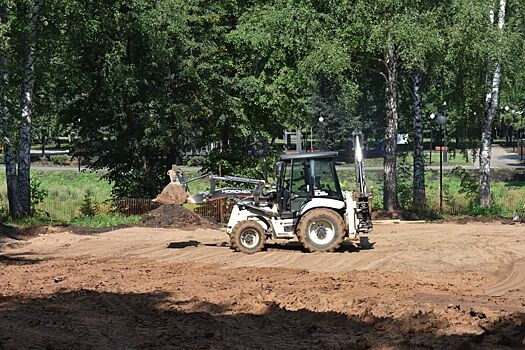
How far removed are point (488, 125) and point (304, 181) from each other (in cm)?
1368

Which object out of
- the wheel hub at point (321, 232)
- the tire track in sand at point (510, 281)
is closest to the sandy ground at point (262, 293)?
the tire track in sand at point (510, 281)

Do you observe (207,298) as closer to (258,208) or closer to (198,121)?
(258,208)

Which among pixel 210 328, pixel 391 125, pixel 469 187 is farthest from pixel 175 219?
pixel 210 328

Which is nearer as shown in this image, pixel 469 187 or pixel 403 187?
pixel 469 187

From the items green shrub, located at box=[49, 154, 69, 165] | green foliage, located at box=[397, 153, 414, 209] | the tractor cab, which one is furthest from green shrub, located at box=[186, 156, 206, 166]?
green shrub, located at box=[49, 154, 69, 165]

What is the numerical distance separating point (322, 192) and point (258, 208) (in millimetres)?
1631

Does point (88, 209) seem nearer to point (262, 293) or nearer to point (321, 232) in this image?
point (321, 232)

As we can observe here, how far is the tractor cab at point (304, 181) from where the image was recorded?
18.9 meters

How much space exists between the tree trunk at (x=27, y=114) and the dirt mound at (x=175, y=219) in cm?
442

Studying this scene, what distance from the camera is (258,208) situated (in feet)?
63.8

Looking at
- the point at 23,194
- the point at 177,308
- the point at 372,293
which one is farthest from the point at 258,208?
the point at 23,194

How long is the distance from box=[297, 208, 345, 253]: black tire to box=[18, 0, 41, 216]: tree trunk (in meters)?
11.2

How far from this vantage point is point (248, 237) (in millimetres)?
19641

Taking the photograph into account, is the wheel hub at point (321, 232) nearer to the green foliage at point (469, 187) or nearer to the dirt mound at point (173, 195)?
the dirt mound at point (173, 195)
